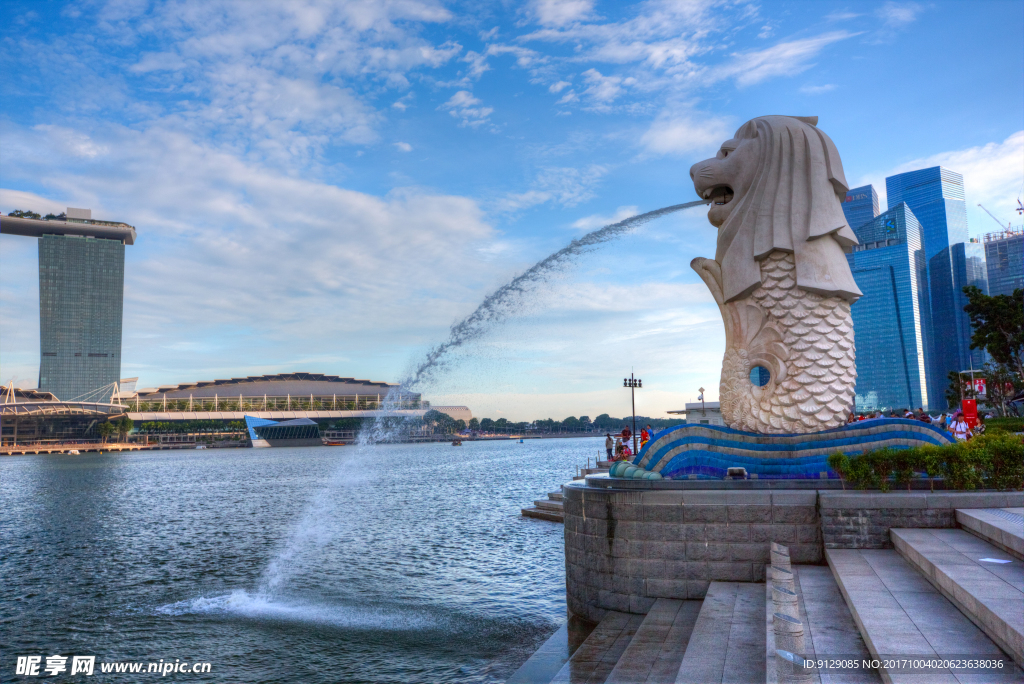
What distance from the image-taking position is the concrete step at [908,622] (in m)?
4.45

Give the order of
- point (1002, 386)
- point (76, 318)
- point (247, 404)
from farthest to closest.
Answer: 1. point (76, 318)
2. point (247, 404)
3. point (1002, 386)

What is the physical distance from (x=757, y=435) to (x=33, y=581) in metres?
15.7

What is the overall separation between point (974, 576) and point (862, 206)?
6451 inches

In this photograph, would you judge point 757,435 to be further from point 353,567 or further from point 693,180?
point 353,567

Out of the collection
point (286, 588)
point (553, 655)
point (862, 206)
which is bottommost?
point (286, 588)

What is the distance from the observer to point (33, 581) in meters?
15.4

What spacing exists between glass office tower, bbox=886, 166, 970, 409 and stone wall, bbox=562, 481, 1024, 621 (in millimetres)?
112798

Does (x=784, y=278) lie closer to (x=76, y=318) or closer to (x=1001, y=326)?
(x=1001, y=326)

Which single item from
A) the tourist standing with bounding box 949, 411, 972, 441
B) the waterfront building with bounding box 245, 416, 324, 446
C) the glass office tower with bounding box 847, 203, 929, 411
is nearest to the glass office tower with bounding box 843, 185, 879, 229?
the glass office tower with bounding box 847, 203, 929, 411

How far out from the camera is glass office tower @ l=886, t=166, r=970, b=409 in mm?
116562

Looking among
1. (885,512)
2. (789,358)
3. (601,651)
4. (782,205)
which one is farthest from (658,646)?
(782,205)

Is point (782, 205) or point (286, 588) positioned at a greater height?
point (782, 205)

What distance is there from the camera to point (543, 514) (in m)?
24.1

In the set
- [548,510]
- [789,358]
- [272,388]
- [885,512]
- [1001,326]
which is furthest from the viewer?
[272,388]
